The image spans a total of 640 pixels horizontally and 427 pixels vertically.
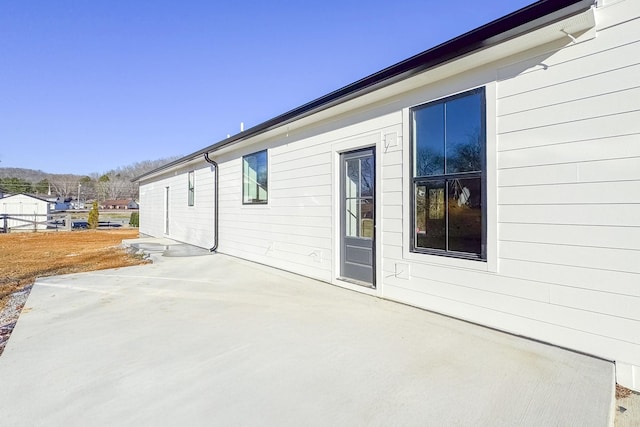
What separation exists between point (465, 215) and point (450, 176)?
424 millimetres

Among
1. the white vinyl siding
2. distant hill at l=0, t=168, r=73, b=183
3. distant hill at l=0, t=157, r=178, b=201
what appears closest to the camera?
the white vinyl siding

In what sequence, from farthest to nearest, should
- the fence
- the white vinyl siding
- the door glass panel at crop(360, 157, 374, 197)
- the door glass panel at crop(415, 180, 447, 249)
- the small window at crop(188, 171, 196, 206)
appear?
the fence
the small window at crop(188, 171, 196, 206)
the white vinyl siding
the door glass panel at crop(360, 157, 374, 197)
the door glass panel at crop(415, 180, 447, 249)

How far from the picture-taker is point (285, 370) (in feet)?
7.89

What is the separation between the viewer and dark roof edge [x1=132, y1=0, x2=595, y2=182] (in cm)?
239

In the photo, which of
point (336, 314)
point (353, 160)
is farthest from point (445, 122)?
point (336, 314)

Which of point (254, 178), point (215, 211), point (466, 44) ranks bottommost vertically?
point (215, 211)

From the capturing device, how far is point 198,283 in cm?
541

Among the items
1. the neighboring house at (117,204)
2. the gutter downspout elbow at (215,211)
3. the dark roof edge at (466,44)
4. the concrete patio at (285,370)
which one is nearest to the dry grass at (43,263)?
the gutter downspout elbow at (215,211)

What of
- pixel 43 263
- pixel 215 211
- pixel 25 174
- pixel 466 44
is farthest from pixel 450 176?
pixel 25 174

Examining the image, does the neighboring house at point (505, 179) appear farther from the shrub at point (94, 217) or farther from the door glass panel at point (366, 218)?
the shrub at point (94, 217)

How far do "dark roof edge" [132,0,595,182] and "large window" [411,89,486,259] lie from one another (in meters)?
0.47

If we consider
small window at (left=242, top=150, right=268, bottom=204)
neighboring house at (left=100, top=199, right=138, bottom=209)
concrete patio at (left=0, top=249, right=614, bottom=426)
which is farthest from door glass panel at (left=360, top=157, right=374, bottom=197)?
neighboring house at (left=100, top=199, right=138, bottom=209)

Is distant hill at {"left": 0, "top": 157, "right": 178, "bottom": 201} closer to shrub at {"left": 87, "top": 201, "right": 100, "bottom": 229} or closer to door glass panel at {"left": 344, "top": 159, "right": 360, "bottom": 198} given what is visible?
shrub at {"left": 87, "top": 201, "right": 100, "bottom": 229}

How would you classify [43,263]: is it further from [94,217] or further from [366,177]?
[94,217]
